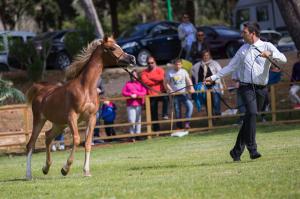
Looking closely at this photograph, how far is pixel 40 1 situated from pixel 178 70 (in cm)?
3938

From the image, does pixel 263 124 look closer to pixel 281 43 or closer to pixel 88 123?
pixel 88 123

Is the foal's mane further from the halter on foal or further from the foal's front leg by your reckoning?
the foal's front leg

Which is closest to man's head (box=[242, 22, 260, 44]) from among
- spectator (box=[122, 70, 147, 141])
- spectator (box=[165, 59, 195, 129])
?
spectator (box=[165, 59, 195, 129])

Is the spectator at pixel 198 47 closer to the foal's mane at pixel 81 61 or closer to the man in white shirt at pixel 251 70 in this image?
the foal's mane at pixel 81 61

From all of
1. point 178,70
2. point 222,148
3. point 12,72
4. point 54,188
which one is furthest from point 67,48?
point 54,188

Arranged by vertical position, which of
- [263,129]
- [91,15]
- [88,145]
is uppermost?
[91,15]

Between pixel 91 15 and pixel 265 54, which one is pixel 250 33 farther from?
pixel 91 15

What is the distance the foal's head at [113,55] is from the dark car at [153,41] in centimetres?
1957

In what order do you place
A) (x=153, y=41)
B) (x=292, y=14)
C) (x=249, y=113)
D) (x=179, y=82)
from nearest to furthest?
(x=249, y=113), (x=179, y=82), (x=292, y=14), (x=153, y=41)

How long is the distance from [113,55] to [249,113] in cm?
251

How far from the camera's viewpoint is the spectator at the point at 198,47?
26.9 meters

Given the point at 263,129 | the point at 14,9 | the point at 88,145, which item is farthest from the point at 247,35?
the point at 14,9

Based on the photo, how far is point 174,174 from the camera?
1187cm

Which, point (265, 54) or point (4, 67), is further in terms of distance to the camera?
point (4, 67)
